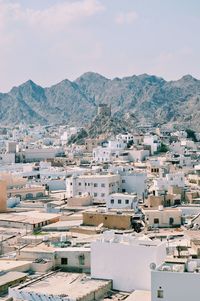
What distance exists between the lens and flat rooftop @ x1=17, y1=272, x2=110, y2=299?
17000mm

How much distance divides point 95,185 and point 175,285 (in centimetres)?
2327

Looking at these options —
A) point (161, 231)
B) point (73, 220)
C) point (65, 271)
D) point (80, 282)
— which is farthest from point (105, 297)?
point (73, 220)

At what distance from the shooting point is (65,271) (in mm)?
19797

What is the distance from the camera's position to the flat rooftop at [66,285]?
55.8 feet

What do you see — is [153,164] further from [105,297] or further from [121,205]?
[105,297]

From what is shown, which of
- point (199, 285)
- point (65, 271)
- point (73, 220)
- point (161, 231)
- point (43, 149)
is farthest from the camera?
point (43, 149)

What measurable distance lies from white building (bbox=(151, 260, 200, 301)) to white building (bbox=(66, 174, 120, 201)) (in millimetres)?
21776

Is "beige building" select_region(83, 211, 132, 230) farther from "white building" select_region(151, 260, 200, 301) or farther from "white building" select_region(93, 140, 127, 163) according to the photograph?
"white building" select_region(93, 140, 127, 163)

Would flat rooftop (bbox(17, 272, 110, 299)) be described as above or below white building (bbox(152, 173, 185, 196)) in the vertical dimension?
below

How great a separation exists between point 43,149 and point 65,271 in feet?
174

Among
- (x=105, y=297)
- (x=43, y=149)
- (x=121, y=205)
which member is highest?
(x=43, y=149)

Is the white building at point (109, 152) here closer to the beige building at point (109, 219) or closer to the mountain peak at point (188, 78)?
the beige building at point (109, 219)

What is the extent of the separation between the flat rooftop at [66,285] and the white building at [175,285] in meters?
2.40

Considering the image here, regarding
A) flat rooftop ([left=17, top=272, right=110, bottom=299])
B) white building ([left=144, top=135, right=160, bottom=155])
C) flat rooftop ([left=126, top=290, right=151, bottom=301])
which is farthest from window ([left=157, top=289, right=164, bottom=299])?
white building ([left=144, top=135, right=160, bottom=155])
